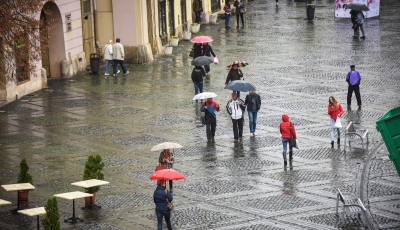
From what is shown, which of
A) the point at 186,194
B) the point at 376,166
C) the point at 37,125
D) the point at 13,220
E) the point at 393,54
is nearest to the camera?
the point at 13,220

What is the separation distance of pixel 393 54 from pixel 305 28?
37.1 ft

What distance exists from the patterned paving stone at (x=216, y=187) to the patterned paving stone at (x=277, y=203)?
0.75 metres

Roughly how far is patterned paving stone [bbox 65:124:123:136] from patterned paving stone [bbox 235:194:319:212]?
7083 mm

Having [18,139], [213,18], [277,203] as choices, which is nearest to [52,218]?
[277,203]

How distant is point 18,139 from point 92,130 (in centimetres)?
214

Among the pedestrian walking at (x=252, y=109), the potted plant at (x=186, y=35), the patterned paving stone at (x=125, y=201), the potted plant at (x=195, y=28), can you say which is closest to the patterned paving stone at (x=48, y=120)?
the pedestrian walking at (x=252, y=109)

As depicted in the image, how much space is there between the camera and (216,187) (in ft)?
51.5

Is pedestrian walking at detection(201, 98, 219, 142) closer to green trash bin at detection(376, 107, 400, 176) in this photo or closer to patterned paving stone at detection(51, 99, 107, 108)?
green trash bin at detection(376, 107, 400, 176)

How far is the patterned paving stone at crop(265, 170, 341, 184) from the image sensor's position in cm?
1608

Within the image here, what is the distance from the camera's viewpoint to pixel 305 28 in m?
43.5

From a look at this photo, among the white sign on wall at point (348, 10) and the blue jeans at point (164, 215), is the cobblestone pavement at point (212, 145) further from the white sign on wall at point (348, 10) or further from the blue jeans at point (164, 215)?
the white sign on wall at point (348, 10)

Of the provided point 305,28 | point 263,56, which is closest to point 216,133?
point 263,56

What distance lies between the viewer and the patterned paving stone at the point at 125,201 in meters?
14.6

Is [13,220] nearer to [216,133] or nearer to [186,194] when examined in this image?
[186,194]
